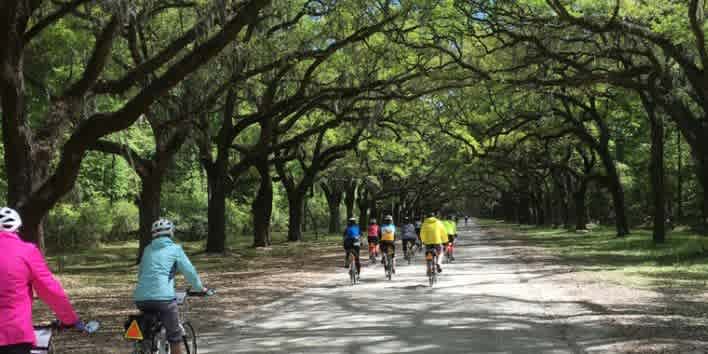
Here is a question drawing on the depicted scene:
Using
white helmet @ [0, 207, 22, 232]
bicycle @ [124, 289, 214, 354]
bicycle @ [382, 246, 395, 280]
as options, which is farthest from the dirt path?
white helmet @ [0, 207, 22, 232]

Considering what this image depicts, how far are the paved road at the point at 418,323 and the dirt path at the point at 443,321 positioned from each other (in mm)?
12

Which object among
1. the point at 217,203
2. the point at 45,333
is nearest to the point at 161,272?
the point at 45,333

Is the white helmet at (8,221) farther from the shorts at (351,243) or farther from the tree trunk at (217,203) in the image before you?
the tree trunk at (217,203)

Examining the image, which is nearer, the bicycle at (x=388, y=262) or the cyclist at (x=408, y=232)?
the bicycle at (x=388, y=262)

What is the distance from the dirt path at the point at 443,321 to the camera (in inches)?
332

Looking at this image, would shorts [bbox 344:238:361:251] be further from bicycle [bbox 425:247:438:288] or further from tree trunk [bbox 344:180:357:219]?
tree trunk [bbox 344:180:357:219]

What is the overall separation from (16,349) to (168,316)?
2.00 meters

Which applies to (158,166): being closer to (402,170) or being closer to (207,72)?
(207,72)

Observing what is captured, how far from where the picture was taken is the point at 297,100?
2272 centimetres

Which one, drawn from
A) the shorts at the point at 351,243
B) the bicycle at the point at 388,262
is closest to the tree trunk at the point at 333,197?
the bicycle at the point at 388,262

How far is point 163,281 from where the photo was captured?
20.5 feet

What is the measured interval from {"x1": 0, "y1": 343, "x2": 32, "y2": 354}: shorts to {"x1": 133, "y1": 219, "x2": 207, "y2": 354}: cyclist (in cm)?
191

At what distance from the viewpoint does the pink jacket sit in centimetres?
423

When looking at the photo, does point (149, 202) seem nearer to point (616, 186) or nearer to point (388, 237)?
point (388, 237)
